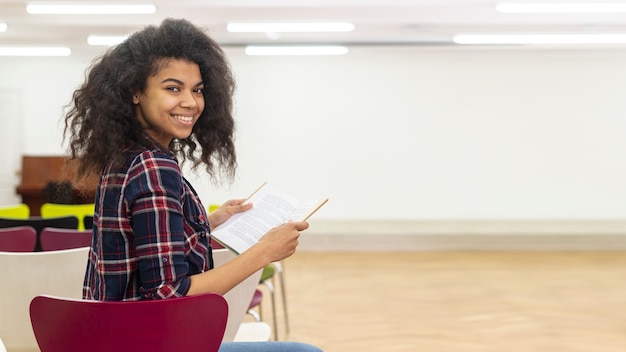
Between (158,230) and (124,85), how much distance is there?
0.43m

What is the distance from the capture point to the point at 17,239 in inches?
157

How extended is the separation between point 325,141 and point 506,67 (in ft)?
8.48

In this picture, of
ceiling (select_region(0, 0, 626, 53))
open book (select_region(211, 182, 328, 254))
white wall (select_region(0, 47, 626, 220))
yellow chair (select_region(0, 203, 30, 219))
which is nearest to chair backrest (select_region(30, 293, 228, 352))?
open book (select_region(211, 182, 328, 254))

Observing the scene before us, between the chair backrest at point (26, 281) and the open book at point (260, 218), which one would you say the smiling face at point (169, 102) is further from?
the chair backrest at point (26, 281)

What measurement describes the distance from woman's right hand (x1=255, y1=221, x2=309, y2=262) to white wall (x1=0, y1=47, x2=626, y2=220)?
8.09 metres

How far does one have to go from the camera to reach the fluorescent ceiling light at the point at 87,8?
6.77 metres

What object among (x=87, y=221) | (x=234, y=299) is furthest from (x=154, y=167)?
(x=87, y=221)

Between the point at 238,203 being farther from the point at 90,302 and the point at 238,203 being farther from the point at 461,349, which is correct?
the point at 461,349

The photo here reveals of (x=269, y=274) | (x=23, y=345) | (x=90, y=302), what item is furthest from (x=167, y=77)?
(x=269, y=274)

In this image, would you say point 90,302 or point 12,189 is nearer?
point 90,302

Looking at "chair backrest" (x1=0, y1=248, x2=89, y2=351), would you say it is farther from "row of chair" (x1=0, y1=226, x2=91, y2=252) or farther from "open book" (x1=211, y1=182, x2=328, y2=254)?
"row of chair" (x1=0, y1=226, x2=91, y2=252)

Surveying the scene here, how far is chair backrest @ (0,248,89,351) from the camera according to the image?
2705mm

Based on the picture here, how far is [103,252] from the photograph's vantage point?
68.9 inches

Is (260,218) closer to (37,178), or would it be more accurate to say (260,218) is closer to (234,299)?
(234,299)
